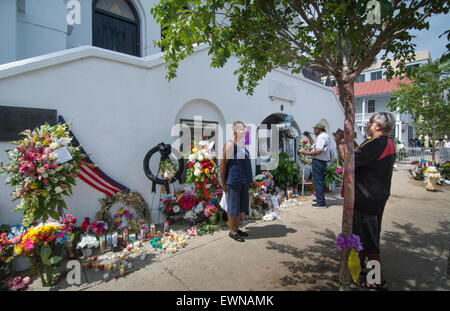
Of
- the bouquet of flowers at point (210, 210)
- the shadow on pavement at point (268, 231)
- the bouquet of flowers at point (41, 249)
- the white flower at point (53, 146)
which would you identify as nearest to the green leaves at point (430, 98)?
the shadow on pavement at point (268, 231)

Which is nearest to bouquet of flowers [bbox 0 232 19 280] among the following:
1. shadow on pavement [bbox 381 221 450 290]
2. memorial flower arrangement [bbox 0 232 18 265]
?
memorial flower arrangement [bbox 0 232 18 265]

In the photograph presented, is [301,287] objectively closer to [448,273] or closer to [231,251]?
[231,251]

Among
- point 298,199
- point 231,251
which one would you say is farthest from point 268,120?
point 231,251

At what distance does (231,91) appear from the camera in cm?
614

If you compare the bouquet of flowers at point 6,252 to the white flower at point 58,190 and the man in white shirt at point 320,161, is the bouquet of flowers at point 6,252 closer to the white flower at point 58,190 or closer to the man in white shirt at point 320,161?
the white flower at point 58,190

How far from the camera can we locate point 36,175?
272 cm

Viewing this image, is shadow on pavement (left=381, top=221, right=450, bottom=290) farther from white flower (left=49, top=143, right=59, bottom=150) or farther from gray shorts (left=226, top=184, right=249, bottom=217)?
white flower (left=49, top=143, right=59, bottom=150)

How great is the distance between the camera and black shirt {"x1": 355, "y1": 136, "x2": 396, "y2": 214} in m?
2.40

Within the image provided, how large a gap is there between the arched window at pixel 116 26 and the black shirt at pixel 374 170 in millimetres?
7271

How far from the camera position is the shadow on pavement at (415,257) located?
103 inches

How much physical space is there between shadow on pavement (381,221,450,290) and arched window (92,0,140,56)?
8.14 meters

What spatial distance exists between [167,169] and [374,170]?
3381mm

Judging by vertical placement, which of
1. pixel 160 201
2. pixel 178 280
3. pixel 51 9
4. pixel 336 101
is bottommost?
pixel 178 280

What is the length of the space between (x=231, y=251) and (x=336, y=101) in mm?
10052
